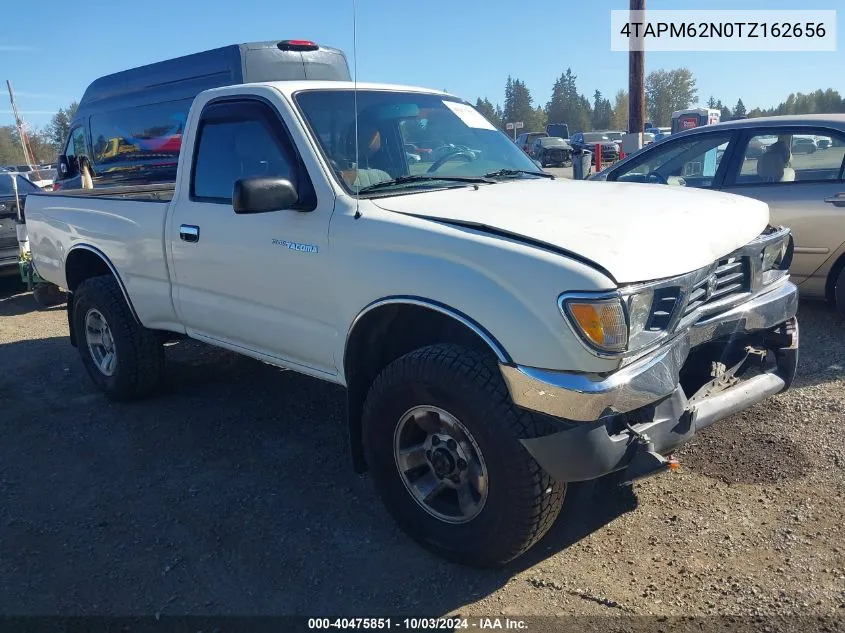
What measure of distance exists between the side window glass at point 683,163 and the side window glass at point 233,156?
3.83 metres

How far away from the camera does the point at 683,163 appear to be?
6.44 meters

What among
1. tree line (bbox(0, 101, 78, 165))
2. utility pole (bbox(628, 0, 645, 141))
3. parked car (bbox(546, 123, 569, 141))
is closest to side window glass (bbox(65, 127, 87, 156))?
utility pole (bbox(628, 0, 645, 141))

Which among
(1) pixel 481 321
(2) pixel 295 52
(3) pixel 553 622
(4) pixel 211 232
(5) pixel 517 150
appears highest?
(2) pixel 295 52

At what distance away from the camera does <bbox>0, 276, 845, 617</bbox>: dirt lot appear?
2848 millimetres

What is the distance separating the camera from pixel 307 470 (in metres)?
3.98

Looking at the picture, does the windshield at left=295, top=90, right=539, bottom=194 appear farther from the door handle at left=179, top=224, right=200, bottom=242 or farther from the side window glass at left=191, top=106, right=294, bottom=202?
the door handle at left=179, top=224, right=200, bottom=242

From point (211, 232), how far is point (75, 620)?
200 centimetres

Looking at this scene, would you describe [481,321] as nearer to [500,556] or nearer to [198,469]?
[500,556]

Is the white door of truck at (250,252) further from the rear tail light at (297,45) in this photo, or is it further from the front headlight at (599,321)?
the rear tail light at (297,45)

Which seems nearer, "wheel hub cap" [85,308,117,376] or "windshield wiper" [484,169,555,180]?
"windshield wiper" [484,169,555,180]

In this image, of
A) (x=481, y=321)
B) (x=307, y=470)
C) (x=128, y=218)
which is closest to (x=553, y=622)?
(x=481, y=321)

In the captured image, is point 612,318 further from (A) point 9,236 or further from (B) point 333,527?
(A) point 9,236

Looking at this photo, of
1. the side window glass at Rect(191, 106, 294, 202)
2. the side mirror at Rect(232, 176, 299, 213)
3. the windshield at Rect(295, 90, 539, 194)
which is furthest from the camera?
the side window glass at Rect(191, 106, 294, 202)

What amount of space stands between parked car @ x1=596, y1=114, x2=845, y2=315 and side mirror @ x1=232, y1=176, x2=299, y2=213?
167 inches
